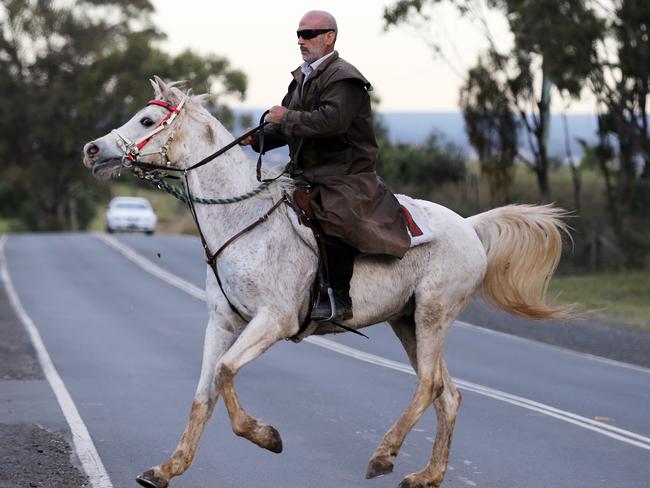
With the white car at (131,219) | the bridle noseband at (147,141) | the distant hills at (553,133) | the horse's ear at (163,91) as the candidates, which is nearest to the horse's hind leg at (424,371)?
the bridle noseband at (147,141)

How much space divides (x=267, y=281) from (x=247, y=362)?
508 mm

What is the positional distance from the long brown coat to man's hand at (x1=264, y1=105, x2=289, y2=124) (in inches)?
1.3

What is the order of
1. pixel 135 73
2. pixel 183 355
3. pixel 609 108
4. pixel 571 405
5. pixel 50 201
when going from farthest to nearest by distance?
pixel 50 201
pixel 135 73
pixel 609 108
pixel 183 355
pixel 571 405

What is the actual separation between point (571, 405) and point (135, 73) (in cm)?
5470

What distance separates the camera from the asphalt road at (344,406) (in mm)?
9062

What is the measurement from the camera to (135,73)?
6519cm

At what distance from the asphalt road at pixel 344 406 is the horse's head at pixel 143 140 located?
212 cm

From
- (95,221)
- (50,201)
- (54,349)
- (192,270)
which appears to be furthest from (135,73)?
(54,349)

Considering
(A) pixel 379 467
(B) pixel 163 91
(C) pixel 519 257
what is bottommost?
(A) pixel 379 467

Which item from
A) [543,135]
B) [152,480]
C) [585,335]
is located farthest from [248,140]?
[543,135]

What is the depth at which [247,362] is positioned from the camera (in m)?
7.41

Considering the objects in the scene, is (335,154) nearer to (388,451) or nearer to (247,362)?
(247,362)

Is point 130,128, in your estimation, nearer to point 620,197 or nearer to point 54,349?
point 54,349

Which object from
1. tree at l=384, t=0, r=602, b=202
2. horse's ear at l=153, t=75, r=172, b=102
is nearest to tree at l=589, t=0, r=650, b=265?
tree at l=384, t=0, r=602, b=202
